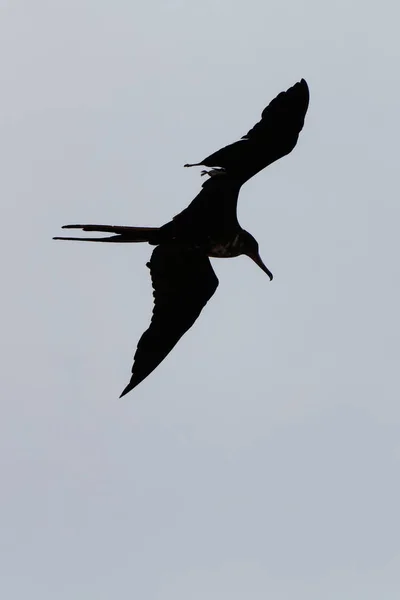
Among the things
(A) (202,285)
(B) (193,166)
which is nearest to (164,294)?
(A) (202,285)

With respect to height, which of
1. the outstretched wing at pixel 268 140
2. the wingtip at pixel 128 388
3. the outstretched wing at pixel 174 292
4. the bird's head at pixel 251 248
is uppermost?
the outstretched wing at pixel 268 140

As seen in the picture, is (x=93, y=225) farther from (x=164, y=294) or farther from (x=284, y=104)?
(x=284, y=104)

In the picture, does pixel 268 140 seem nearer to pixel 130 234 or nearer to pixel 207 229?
pixel 207 229

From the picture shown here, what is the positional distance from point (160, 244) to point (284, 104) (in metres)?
1.59

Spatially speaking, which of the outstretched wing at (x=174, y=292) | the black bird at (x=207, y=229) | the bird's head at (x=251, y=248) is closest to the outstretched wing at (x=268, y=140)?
the black bird at (x=207, y=229)

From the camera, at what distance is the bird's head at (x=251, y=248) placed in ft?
40.0

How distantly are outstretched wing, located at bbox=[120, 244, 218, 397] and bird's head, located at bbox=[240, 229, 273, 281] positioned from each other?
415 mm

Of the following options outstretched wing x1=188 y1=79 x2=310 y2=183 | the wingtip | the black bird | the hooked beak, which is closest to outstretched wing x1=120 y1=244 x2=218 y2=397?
the black bird

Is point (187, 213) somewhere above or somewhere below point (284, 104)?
below

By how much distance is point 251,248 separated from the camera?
12.3 m

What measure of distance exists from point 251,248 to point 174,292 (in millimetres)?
933

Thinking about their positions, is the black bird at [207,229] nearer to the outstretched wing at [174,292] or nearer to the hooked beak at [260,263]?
the outstretched wing at [174,292]

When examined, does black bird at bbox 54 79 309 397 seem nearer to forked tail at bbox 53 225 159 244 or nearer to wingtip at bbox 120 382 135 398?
forked tail at bbox 53 225 159 244

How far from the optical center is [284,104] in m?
12.0
